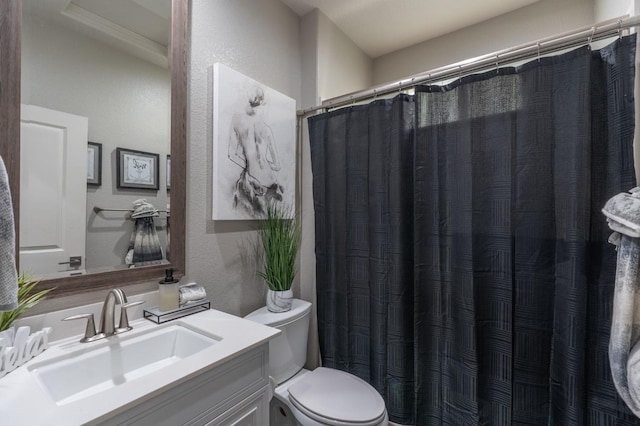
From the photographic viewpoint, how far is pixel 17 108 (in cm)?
88

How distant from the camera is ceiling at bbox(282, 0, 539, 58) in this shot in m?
1.76

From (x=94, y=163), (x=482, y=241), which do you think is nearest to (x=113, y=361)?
(x=94, y=163)

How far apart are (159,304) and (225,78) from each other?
105cm

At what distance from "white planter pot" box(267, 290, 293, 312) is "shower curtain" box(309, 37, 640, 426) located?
30cm

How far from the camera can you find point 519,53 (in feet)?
4.04

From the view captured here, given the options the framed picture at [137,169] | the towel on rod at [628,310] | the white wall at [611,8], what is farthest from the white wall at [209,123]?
the white wall at [611,8]

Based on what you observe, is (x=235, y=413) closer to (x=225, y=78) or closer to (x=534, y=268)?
(x=534, y=268)

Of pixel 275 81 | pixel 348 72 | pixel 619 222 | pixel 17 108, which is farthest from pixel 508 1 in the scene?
pixel 17 108

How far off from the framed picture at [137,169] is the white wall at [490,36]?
194 centimetres

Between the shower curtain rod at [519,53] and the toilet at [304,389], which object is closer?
the shower curtain rod at [519,53]

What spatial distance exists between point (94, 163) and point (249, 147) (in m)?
0.67

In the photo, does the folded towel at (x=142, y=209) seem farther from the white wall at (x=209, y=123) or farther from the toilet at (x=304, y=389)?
the toilet at (x=304, y=389)

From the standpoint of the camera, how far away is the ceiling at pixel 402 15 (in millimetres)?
1765

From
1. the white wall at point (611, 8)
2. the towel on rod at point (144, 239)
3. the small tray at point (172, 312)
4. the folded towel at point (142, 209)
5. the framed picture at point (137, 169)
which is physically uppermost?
the white wall at point (611, 8)
